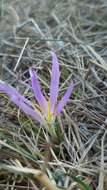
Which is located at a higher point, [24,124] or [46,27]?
[46,27]

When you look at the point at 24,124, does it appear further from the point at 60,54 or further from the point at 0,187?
the point at 60,54

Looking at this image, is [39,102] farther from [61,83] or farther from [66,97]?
[61,83]

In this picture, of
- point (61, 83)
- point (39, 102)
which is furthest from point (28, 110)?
point (61, 83)

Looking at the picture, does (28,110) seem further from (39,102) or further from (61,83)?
(61,83)

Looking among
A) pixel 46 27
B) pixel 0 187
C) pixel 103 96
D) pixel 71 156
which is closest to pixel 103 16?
pixel 46 27

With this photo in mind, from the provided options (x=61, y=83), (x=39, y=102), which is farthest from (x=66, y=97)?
(x=61, y=83)

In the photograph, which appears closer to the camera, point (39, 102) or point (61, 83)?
point (39, 102)

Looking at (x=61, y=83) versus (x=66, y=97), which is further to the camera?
(x=61, y=83)

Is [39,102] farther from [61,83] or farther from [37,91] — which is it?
[61,83]
